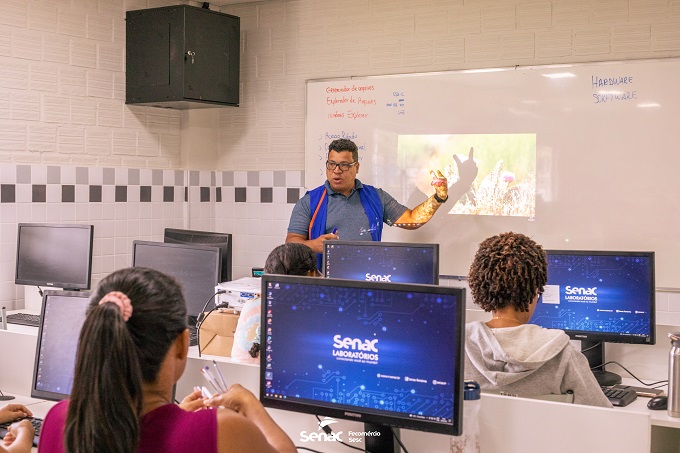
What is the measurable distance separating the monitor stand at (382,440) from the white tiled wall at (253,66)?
3.07 meters

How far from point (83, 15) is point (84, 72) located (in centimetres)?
37

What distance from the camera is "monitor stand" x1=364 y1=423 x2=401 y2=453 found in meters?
2.11

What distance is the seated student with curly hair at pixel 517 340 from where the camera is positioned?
7.41 ft

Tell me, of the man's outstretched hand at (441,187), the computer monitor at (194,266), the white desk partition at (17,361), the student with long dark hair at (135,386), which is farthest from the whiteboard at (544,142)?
the student with long dark hair at (135,386)

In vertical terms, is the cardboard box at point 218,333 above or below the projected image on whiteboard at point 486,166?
below

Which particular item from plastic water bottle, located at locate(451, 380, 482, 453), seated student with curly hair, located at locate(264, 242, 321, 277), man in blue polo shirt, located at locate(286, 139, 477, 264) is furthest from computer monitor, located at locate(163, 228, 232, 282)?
plastic water bottle, located at locate(451, 380, 482, 453)

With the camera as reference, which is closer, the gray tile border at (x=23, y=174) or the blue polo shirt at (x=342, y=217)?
the gray tile border at (x=23, y=174)

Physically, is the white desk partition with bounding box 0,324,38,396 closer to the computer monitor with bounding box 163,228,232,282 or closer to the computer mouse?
the computer monitor with bounding box 163,228,232,282

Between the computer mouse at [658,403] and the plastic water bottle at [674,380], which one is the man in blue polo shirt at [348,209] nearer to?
the computer mouse at [658,403]

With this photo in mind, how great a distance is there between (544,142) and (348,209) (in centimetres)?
127

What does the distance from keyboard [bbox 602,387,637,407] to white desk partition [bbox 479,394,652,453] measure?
913 mm

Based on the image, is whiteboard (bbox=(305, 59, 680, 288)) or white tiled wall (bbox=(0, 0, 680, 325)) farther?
white tiled wall (bbox=(0, 0, 680, 325))

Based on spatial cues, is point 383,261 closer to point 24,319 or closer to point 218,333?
point 218,333

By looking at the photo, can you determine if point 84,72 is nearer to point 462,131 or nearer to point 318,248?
point 318,248
